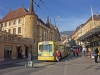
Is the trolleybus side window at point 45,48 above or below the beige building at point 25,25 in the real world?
below

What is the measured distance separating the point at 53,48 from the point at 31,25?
3215 cm

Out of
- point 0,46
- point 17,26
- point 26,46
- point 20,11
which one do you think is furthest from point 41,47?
point 20,11

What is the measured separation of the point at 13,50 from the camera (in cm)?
3447

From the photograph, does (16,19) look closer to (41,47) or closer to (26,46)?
(26,46)

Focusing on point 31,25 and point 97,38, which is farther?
point 31,25

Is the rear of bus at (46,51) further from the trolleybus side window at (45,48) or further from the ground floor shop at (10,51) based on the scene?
the ground floor shop at (10,51)

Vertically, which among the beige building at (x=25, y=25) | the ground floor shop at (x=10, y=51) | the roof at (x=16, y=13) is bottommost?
the ground floor shop at (x=10, y=51)

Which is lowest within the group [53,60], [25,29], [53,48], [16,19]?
[53,60]

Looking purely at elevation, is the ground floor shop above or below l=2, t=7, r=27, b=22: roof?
below

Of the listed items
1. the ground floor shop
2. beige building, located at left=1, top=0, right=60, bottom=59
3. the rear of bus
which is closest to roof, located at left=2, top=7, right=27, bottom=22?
beige building, located at left=1, top=0, right=60, bottom=59

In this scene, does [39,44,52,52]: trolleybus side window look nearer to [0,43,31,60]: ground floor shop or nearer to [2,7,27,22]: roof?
[0,43,31,60]: ground floor shop

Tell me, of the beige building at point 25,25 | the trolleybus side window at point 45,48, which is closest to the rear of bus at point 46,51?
the trolleybus side window at point 45,48

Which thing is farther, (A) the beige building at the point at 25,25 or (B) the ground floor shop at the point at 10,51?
(A) the beige building at the point at 25,25

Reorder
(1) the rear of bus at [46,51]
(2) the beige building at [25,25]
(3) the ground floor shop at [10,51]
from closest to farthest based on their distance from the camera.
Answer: (1) the rear of bus at [46,51] < (3) the ground floor shop at [10,51] < (2) the beige building at [25,25]
